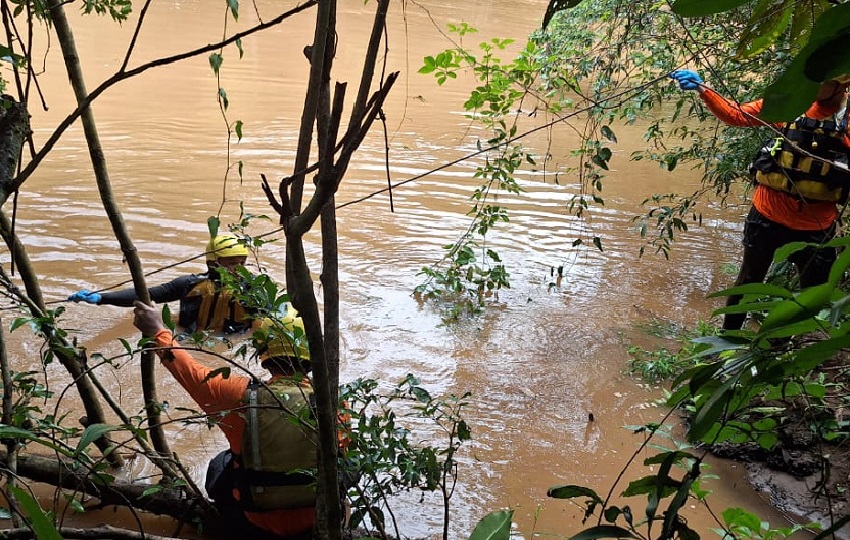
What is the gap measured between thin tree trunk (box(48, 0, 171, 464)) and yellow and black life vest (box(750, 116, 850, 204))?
3.38 m

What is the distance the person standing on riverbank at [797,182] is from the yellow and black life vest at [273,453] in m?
2.69

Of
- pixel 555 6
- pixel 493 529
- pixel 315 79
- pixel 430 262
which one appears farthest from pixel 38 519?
pixel 430 262

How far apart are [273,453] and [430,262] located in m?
4.38

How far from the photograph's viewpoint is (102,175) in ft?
7.95

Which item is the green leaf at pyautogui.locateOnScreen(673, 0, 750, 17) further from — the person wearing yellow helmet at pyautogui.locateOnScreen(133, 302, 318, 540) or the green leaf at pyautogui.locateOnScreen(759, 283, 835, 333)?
the person wearing yellow helmet at pyautogui.locateOnScreen(133, 302, 318, 540)

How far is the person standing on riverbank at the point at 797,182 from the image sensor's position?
390cm

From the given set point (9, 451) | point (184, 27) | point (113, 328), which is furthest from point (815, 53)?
point (184, 27)

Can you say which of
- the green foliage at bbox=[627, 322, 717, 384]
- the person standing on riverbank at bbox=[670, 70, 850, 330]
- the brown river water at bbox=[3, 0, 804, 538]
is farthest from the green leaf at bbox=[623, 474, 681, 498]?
the green foliage at bbox=[627, 322, 717, 384]

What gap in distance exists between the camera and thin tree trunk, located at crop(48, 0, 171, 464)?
7.05 feet

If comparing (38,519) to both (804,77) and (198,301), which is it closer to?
(804,77)

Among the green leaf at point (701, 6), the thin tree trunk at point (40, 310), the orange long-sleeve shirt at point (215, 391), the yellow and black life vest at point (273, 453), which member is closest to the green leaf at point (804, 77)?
the green leaf at point (701, 6)

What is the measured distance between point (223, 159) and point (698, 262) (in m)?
6.09

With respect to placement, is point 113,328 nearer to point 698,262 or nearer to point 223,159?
point 223,159

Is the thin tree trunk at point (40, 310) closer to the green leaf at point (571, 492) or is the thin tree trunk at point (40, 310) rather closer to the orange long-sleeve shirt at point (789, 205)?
the green leaf at point (571, 492)
